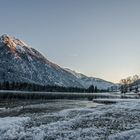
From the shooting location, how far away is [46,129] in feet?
108

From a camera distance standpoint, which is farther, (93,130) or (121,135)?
(93,130)

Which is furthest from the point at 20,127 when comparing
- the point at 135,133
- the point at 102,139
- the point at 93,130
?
the point at 135,133

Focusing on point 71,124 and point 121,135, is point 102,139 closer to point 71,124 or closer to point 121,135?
point 121,135

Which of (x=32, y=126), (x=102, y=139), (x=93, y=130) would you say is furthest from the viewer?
(x=32, y=126)

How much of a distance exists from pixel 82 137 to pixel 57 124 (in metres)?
7.81

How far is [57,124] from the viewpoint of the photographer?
36281mm

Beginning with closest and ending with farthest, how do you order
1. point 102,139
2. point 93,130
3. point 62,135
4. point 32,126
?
point 102,139, point 62,135, point 93,130, point 32,126

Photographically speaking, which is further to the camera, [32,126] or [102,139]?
[32,126]

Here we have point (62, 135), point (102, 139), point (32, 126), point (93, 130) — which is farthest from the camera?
point (32, 126)

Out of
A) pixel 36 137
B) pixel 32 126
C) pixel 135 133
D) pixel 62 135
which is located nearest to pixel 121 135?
pixel 135 133

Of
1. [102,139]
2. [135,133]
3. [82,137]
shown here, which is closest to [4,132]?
[82,137]

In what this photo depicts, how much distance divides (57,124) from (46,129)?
3590 mm

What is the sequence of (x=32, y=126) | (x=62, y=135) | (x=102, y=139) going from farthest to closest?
1. (x=32, y=126)
2. (x=62, y=135)
3. (x=102, y=139)

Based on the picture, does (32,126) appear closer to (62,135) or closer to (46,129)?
(46,129)
